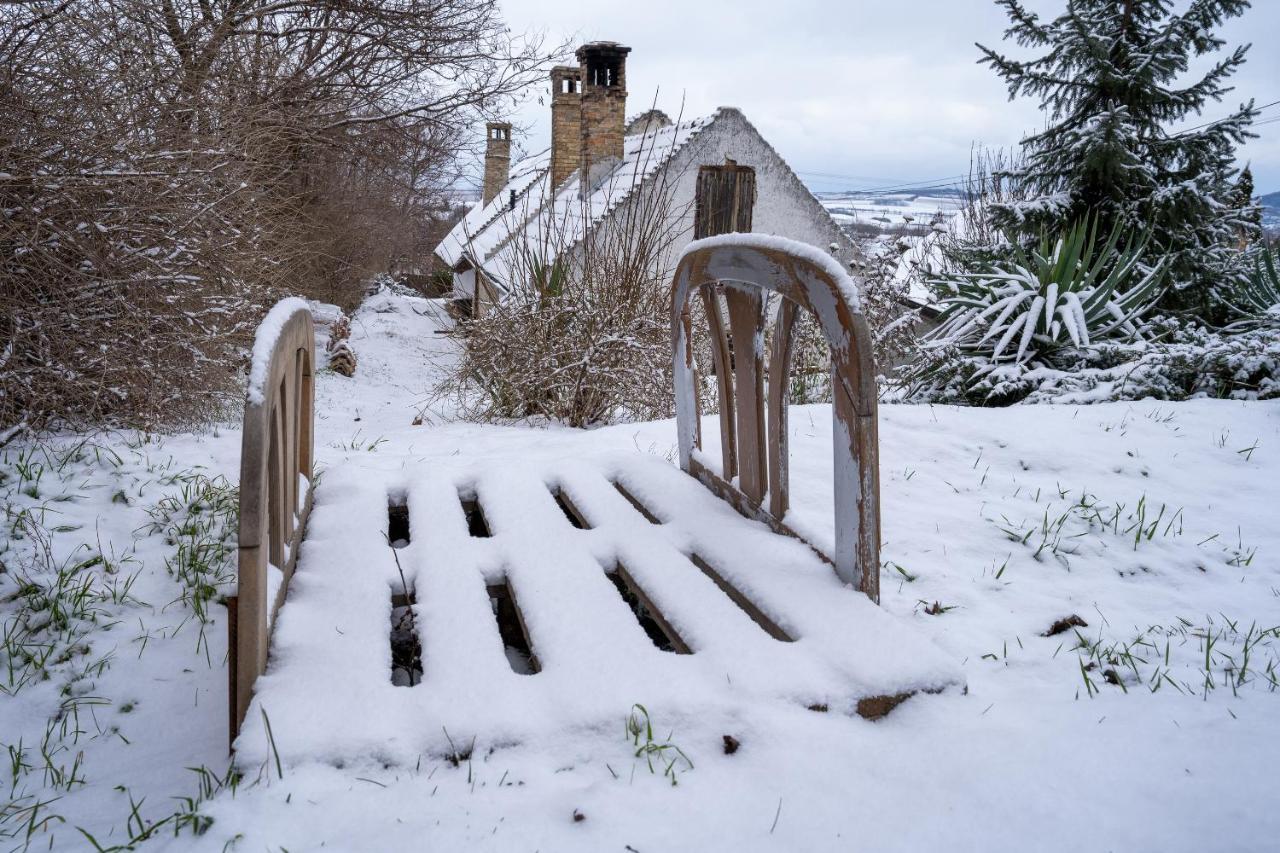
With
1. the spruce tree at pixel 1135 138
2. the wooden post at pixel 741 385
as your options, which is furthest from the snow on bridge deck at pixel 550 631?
the spruce tree at pixel 1135 138

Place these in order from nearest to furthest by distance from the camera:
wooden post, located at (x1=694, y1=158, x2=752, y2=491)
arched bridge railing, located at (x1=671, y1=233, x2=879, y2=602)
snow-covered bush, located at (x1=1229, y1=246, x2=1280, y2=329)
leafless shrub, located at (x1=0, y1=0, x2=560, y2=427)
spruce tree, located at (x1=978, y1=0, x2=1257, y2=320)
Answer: arched bridge railing, located at (x1=671, y1=233, x2=879, y2=602), wooden post, located at (x1=694, y1=158, x2=752, y2=491), leafless shrub, located at (x1=0, y1=0, x2=560, y2=427), snow-covered bush, located at (x1=1229, y1=246, x2=1280, y2=329), spruce tree, located at (x1=978, y1=0, x2=1257, y2=320)

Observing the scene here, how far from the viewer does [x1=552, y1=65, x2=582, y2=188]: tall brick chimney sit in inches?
641

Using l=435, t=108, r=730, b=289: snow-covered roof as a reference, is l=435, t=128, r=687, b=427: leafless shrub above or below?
below

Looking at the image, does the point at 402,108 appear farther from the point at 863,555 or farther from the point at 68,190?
the point at 863,555

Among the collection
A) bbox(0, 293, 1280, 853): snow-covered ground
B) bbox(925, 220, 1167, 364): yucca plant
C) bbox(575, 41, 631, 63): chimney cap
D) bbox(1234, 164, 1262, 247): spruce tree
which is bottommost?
bbox(0, 293, 1280, 853): snow-covered ground

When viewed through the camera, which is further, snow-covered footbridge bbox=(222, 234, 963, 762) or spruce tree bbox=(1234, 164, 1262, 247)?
spruce tree bbox=(1234, 164, 1262, 247)

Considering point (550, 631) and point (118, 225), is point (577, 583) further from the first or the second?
point (118, 225)

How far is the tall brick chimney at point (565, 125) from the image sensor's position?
53.4ft

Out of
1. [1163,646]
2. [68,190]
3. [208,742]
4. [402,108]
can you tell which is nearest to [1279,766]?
[1163,646]

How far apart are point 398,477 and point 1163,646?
6.93 ft

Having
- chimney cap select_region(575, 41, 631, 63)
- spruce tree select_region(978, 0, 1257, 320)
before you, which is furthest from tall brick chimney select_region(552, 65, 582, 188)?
spruce tree select_region(978, 0, 1257, 320)

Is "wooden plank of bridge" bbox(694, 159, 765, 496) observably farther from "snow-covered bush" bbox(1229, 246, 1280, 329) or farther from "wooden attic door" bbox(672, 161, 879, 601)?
"snow-covered bush" bbox(1229, 246, 1280, 329)

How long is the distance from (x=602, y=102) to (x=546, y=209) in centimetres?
989

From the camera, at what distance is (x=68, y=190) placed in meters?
3.46
